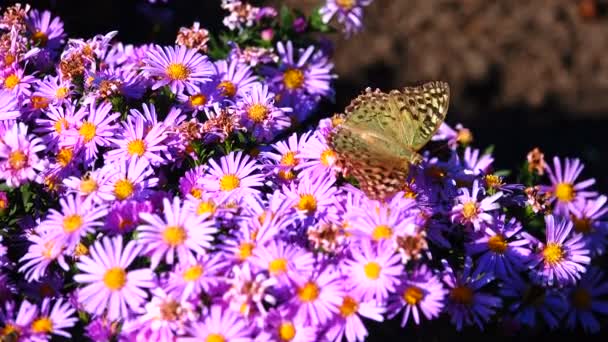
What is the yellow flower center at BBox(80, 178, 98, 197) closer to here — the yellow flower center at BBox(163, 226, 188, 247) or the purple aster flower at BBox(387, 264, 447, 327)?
the yellow flower center at BBox(163, 226, 188, 247)

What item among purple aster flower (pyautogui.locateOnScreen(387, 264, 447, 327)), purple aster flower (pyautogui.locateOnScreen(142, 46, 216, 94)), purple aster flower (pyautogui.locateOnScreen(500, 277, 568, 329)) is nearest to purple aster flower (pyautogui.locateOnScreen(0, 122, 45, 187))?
purple aster flower (pyautogui.locateOnScreen(142, 46, 216, 94))

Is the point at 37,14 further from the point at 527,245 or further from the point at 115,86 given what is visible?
the point at 527,245

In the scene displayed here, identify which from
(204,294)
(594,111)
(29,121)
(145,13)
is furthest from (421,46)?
(204,294)

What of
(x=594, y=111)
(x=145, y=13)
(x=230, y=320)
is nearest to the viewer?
(x=230, y=320)

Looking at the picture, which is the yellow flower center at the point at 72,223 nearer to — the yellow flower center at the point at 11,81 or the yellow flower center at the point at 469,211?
the yellow flower center at the point at 11,81

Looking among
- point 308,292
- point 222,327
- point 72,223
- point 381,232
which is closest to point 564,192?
point 381,232

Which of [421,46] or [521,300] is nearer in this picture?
[521,300]

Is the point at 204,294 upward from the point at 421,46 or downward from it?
downward
